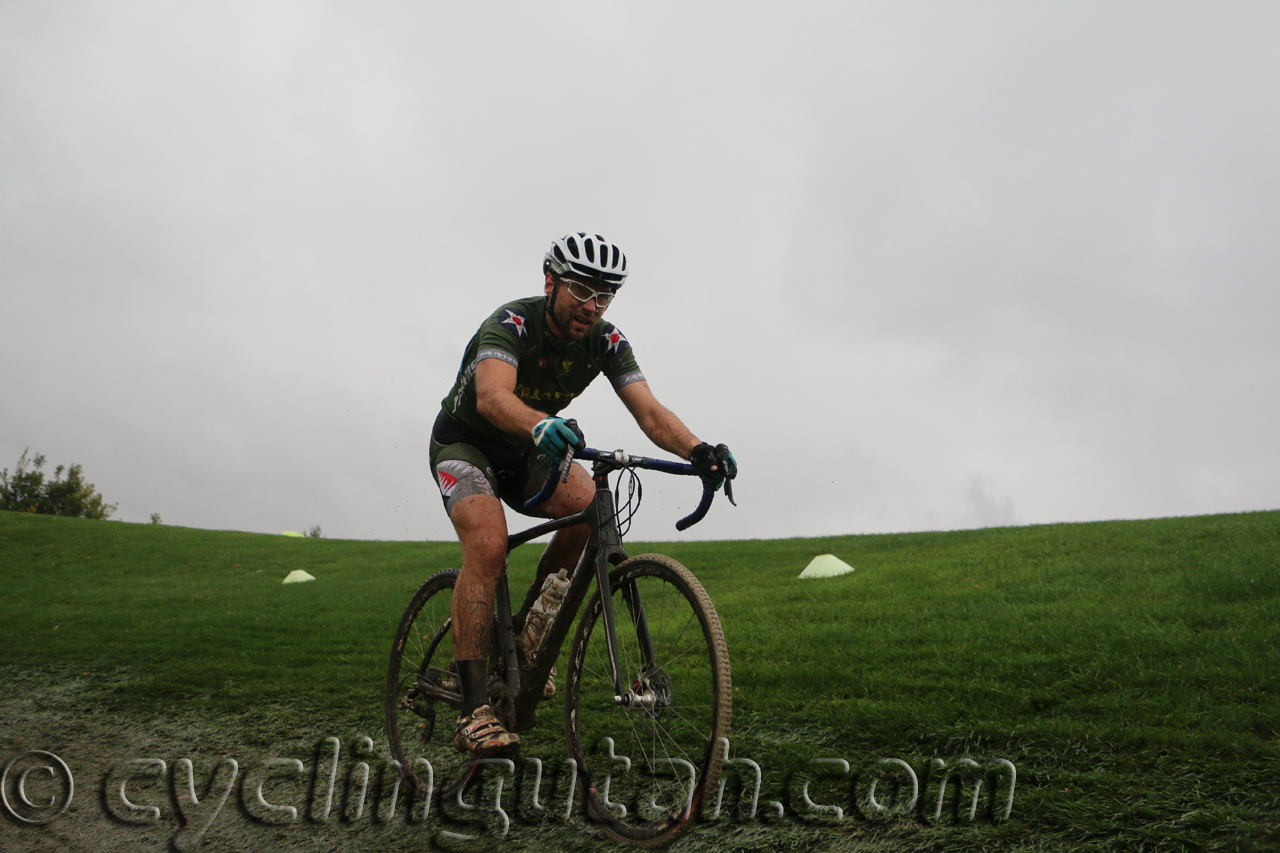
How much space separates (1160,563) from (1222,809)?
820 centimetres

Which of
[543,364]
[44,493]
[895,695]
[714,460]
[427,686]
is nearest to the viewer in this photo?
[714,460]

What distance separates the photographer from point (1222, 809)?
3928 millimetres

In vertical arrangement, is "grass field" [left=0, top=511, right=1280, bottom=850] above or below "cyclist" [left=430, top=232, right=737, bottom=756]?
below

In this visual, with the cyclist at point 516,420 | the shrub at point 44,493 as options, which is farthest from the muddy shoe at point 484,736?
the shrub at point 44,493

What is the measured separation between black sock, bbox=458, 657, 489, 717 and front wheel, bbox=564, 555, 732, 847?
2.03ft

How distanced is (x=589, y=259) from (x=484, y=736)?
2.70 m

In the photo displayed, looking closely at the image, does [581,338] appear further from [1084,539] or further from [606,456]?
[1084,539]

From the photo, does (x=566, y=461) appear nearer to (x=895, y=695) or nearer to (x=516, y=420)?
(x=516, y=420)

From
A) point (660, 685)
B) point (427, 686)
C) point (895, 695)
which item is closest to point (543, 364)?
point (660, 685)

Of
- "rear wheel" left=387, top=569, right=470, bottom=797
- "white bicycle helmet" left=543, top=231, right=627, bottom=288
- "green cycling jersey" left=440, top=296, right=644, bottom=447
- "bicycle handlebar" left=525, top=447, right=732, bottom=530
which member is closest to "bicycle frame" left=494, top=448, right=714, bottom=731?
"bicycle handlebar" left=525, top=447, right=732, bottom=530

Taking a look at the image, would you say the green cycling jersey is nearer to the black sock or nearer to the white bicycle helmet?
the white bicycle helmet

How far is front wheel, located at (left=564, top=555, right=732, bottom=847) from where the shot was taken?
3.93 metres

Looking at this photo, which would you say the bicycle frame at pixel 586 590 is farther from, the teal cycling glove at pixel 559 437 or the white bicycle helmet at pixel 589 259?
the white bicycle helmet at pixel 589 259

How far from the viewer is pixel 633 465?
431 cm
